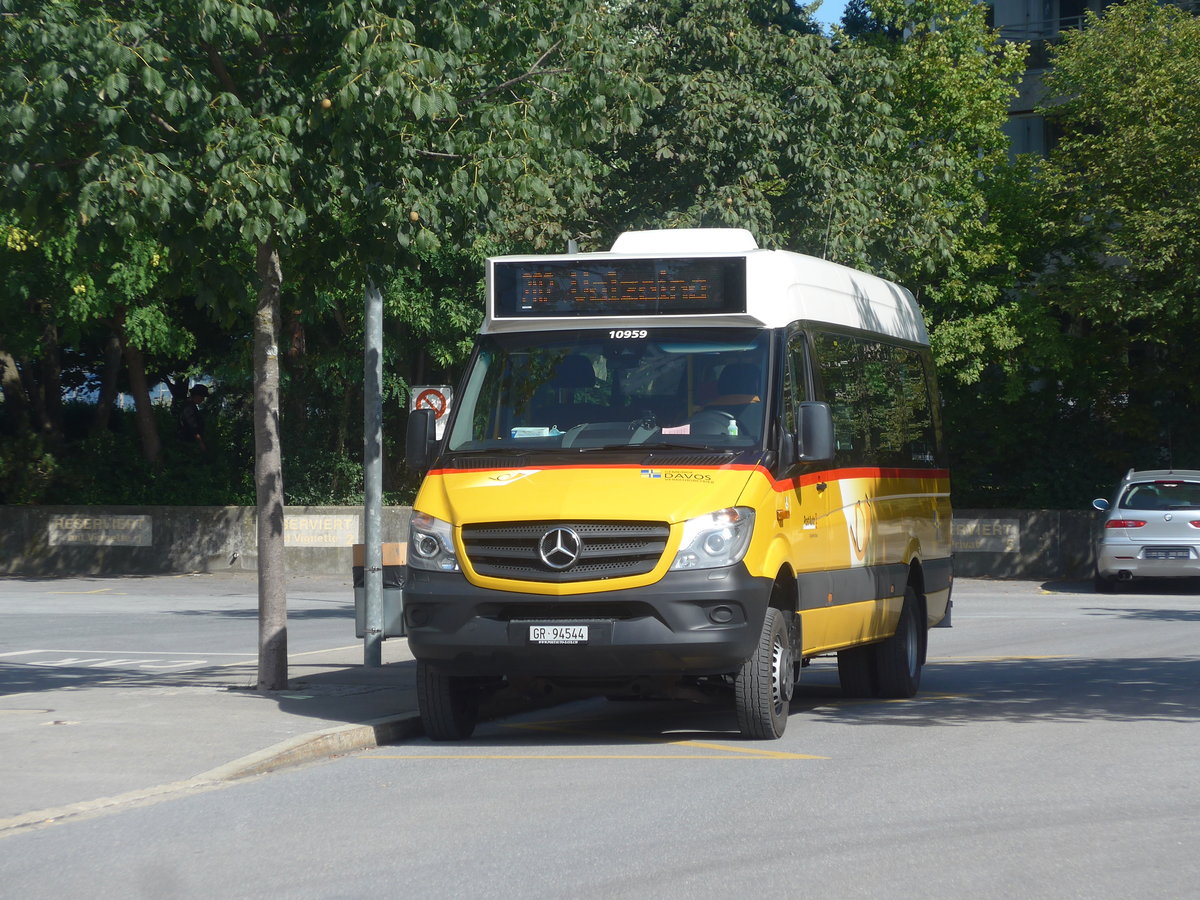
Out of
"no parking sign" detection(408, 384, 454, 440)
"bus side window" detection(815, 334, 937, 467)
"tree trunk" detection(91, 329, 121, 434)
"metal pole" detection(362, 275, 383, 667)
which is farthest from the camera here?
"tree trunk" detection(91, 329, 121, 434)

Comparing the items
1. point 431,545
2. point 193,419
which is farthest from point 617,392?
point 193,419

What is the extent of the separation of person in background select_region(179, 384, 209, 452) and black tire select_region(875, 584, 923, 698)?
2153 cm

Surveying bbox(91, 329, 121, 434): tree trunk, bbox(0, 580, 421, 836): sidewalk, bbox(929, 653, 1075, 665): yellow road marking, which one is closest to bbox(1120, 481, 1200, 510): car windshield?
bbox(929, 653, 1075, 665): yellow road marking

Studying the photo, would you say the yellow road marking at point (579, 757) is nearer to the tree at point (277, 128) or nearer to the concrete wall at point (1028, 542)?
the tree at point (277, 128)

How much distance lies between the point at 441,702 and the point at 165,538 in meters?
20.9

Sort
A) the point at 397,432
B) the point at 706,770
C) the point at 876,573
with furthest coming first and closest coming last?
the point at 397,432
the point at 876,573
the point at 706,770

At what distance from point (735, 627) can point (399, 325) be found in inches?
766

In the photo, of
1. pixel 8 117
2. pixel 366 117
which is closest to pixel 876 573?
pixel 366 117

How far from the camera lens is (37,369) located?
3394 centimetres

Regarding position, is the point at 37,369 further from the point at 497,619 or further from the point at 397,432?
the point at 497,619

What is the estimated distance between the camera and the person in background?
3206 cm

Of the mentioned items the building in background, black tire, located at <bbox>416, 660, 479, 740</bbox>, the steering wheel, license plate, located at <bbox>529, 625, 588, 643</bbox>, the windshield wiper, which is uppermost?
the building in background

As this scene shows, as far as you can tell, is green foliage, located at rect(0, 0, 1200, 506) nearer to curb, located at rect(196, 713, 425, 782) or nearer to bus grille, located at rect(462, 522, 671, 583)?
bus grille, located at rect(462, 522, 671, 583)

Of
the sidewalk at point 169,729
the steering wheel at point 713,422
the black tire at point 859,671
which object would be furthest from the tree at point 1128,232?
the steering wheel at point 713,422
